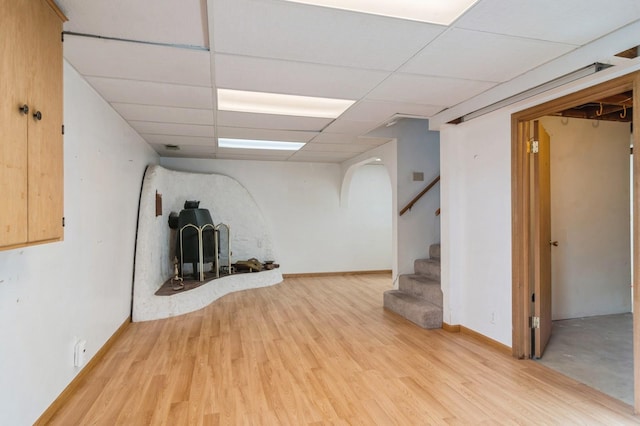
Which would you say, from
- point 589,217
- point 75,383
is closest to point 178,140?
point 75,383

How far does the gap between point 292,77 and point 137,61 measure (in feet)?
3.51

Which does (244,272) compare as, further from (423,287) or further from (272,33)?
(272,33)

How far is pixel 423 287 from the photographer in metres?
4.27

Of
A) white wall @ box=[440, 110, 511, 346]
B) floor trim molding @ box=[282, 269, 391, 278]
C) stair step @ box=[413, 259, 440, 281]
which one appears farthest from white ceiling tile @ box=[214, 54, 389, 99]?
floor trim molding @ box=[282, 269, 391, 278]

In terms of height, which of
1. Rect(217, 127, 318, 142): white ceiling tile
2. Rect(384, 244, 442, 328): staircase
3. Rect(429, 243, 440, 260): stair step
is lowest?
Rect(384, 244, 442, 328): staircase

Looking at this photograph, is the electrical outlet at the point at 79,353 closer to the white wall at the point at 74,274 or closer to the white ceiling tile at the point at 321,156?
the white wall at the point at 74,274

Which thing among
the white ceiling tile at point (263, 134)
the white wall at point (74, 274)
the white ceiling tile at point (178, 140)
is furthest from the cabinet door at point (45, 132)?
the white ceiling tile at point (178, 140)

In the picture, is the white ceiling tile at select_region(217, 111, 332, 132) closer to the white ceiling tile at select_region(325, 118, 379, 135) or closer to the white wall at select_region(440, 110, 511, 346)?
the white ceiling tile at select_region(325, 118, 379, 135)

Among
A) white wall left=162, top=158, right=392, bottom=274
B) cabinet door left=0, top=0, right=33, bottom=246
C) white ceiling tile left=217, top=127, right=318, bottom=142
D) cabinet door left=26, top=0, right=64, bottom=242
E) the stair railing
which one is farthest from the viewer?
white wall left=162, top=158, right=392, bottom=274

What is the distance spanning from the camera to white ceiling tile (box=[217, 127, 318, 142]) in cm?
434

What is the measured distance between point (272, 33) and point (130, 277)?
3.38m

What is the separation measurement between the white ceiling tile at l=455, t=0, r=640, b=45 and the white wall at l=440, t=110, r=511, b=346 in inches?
44.9

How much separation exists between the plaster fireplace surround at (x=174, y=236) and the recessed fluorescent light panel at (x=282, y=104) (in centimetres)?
192

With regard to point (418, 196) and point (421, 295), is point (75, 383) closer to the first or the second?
point (421, 295)
